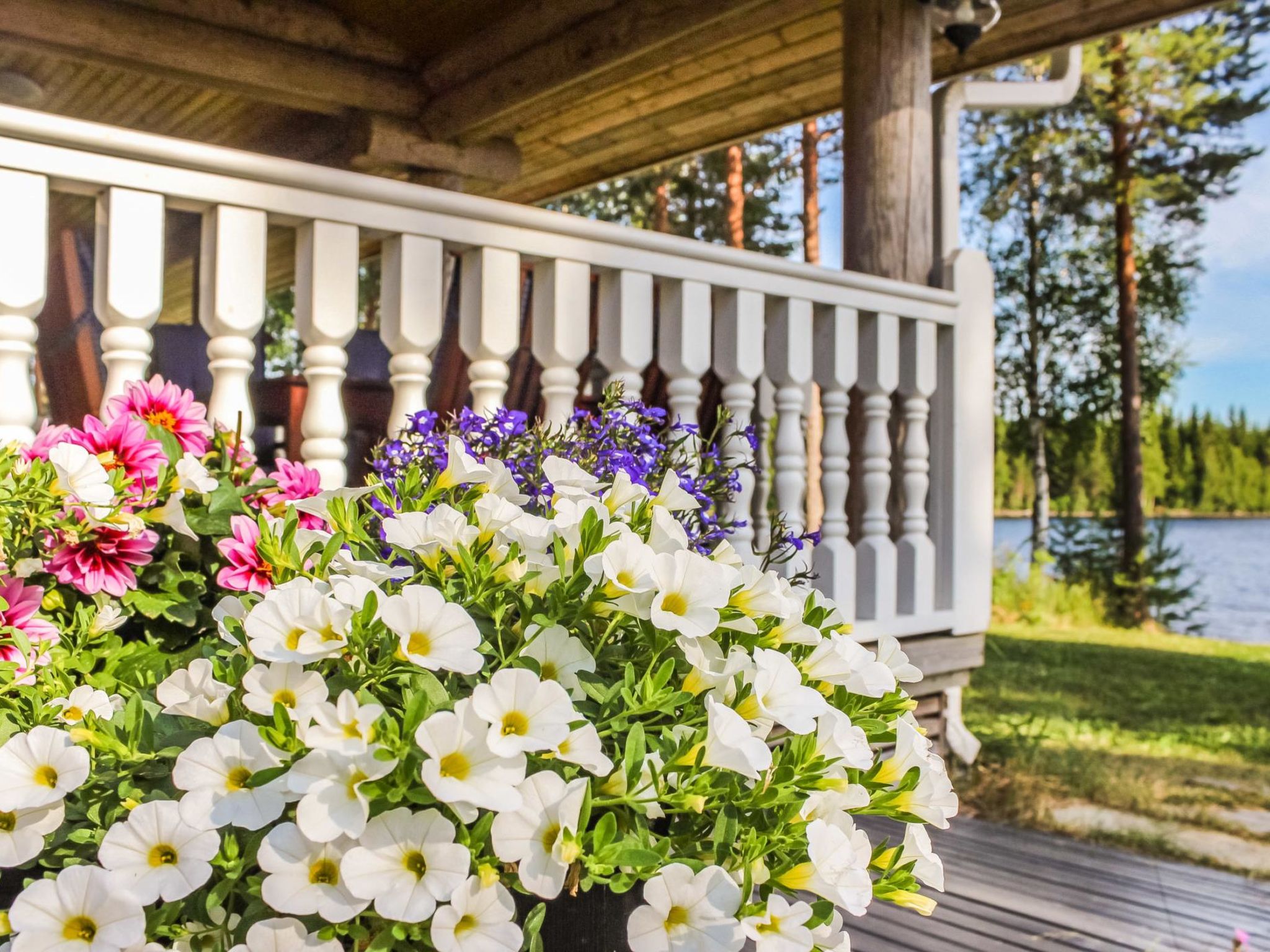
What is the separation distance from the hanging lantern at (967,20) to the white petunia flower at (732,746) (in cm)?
286

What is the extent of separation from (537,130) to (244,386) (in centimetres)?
475

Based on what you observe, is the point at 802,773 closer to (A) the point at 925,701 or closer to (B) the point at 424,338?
(B) the point at 424,338

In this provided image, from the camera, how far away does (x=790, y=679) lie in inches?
30.5

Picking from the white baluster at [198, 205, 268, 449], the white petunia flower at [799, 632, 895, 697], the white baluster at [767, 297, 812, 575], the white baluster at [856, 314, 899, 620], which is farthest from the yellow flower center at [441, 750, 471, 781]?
the white baluster at [856, 314, 899, 620]

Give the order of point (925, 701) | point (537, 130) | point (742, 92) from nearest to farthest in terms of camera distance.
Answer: point (925, 701) < point (742, 92) < point (537, 130)

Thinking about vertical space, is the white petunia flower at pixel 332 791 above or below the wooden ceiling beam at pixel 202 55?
below

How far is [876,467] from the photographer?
2652mm

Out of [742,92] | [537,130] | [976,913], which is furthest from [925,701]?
[537,130]

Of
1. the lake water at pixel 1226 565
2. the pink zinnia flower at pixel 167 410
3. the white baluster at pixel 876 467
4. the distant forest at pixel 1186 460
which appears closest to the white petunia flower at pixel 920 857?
the pink zinnia flower at pixel 167 410

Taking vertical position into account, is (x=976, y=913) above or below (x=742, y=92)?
below

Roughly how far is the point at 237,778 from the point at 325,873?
3.7 inches

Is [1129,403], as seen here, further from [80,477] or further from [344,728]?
[344,728]

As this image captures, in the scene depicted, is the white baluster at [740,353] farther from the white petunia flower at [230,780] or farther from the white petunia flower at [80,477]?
the white petunia flower at [230,780]

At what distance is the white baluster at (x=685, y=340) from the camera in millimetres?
2203
